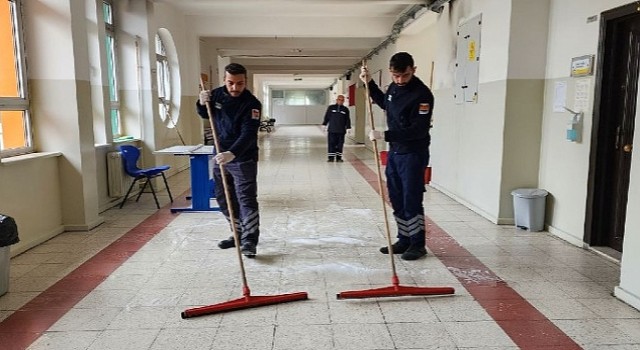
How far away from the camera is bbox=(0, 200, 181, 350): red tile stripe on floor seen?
2629mm

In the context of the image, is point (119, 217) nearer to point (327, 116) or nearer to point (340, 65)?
point (327, 116)

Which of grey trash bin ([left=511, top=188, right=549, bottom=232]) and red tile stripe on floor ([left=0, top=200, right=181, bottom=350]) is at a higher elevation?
grey trash bin ([left=511, top=188, right=549, bottom=232])

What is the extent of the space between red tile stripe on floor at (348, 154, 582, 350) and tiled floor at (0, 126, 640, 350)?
11 millimetres

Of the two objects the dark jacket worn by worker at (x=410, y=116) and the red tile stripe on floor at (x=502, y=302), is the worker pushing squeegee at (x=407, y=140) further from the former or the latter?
the red tile stripe on floor at (x=502, y=302)

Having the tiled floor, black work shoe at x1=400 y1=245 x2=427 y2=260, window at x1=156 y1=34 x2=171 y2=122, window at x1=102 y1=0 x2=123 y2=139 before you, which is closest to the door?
the tiled floor

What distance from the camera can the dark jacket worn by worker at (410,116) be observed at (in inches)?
141

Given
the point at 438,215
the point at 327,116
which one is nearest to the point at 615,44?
the point at 438,215

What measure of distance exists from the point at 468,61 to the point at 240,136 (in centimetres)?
333

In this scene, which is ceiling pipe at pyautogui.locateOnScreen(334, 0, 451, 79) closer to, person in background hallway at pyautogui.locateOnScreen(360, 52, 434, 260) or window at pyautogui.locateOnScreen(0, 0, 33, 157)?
person in background hallway at pyautogui.locateOnScreen(360, 52, 434, 260)

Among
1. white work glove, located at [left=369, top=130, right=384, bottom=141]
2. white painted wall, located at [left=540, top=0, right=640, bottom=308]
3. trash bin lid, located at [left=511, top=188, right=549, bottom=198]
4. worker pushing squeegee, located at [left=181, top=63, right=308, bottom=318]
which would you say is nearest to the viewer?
white work glove, located at [left=369, top=130, right=384, bottom=141]

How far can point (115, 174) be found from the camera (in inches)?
228

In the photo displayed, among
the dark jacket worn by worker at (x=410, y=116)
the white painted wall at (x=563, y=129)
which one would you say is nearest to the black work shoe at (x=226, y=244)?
the dark jacket worn by worker at (x=410, y=116)

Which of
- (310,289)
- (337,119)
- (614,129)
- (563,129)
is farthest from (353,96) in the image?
(310,289)

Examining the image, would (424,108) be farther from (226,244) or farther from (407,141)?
(226,244)
